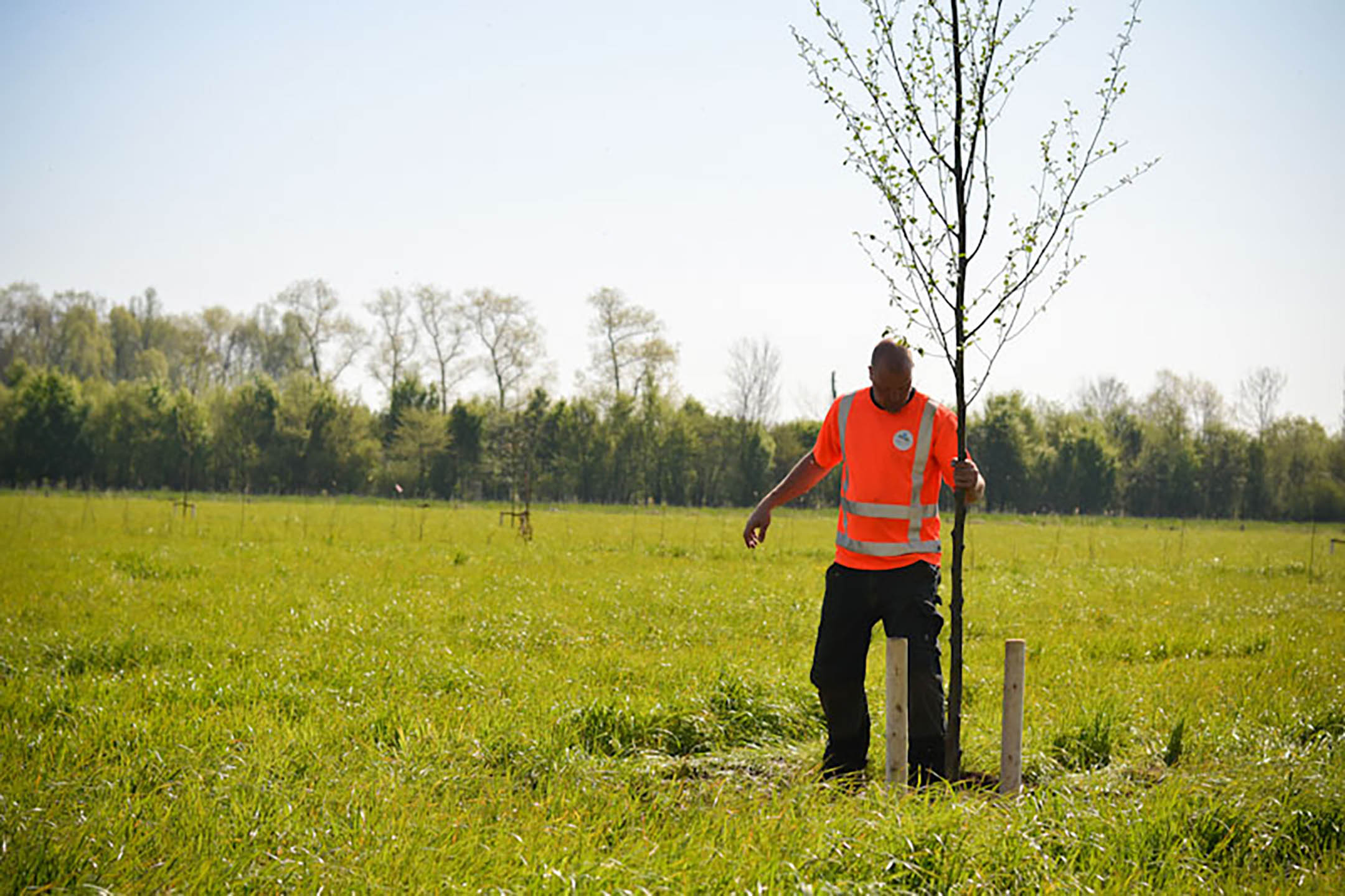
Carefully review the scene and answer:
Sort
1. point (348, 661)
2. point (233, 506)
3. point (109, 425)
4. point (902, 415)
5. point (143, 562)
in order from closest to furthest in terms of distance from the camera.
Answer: point (902, 415), point (348, 661), point (143, 562), point (233, 506), point (109, 425)

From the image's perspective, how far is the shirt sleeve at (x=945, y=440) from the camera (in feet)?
19.0

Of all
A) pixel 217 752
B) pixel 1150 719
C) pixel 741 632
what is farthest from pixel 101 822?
pixel 741 632

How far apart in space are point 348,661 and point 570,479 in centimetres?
5520

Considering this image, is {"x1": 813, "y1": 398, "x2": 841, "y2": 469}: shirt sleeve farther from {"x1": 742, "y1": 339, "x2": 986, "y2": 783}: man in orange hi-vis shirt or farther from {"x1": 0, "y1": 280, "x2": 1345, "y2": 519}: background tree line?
{"x1": 0, "y1": 280, "x2": 1345, "y2": 519}: background tree line

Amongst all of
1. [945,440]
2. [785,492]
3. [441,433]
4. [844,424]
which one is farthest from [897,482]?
[441,433]

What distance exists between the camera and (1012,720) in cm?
514

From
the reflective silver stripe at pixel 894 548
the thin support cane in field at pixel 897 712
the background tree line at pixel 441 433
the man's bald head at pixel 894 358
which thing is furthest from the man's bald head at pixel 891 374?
the background tree line at pixel 441 433

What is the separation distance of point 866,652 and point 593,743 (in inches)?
78.3

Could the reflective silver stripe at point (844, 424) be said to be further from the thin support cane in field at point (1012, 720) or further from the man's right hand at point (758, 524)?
the thin support cane in field at point (1012, 720)

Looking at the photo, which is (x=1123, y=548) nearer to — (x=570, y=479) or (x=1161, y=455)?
(x=570, y=479)

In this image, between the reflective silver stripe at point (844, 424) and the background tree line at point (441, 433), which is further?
the background tree line at point (441, 433)

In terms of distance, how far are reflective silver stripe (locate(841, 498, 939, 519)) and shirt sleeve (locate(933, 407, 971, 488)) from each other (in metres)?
0.22

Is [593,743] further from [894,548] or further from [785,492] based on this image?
[894,548]

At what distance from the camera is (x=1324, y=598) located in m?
16.5
